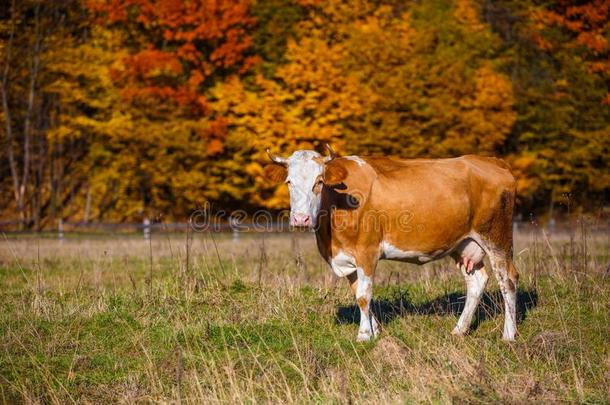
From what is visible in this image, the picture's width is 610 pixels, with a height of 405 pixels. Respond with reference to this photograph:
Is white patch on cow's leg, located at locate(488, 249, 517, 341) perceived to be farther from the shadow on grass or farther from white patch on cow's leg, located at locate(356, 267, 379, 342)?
white patch on cow's leg, located at locate(356, 267, 379, 342)

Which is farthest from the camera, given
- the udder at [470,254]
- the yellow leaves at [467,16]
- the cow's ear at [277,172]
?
the yellow leaves at [467,16]

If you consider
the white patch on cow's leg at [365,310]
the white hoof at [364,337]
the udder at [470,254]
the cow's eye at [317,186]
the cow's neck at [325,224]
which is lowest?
the white hoof at [364,337]

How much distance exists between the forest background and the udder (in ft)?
54.1

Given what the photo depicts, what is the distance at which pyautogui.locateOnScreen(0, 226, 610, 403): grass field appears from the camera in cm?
571

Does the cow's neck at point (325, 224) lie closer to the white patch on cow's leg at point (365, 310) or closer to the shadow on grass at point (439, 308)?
the white patch on cow's leg at point (365, 310)

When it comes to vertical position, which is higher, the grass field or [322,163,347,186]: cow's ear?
[322,163,347,186]: cow's ear

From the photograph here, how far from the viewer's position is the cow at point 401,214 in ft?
25.5

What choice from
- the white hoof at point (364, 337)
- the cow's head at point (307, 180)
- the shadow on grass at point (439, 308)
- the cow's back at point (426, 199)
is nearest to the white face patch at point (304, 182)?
the cow's head at point (307, 180)

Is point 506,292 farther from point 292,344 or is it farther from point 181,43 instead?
point 181,43

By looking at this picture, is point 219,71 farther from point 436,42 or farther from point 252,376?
point 252,376

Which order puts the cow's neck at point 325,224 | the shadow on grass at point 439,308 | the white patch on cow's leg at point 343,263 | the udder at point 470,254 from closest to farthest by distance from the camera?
1. the white patch on cow's leg at point 343,263
2. the cow's neck at point 325,224
3. the shadow on grass at point 439,308
4. the udder at point 470,254

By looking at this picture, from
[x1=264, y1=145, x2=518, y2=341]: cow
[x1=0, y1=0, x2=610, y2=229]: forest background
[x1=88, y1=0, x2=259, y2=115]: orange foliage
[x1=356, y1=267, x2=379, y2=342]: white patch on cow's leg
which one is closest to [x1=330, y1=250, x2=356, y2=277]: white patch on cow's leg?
[x1=264, y1=145, x2=518, y2=341]: cow

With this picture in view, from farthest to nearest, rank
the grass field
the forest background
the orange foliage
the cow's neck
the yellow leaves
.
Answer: the yellow leaves → the orange foliage → the forest background → the cow's neck → the grass field

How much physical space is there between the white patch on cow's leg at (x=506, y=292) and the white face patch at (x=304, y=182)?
2083mm
